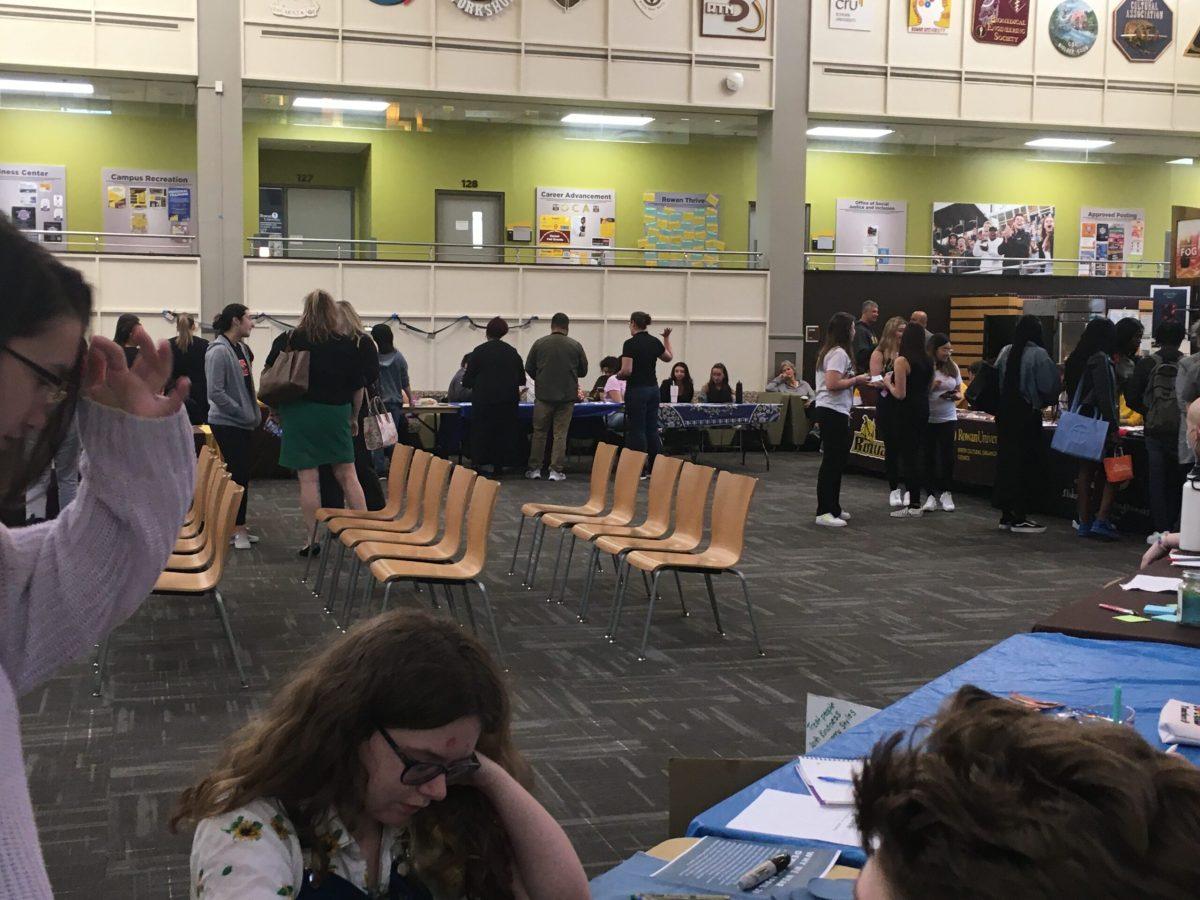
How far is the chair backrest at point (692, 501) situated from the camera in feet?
19.8

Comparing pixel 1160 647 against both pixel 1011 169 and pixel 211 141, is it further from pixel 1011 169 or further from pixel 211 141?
pixel 1011 169

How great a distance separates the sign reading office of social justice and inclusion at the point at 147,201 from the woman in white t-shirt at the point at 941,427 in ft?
34.5

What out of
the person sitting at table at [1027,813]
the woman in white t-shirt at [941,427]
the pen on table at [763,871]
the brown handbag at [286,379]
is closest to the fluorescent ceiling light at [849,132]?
the woman in white t-shirt at [941,427]

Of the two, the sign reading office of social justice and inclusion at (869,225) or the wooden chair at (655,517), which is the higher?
the sign reading office of social justice and inclusion at (869,225)

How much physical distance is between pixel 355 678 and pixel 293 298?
43.6 feet

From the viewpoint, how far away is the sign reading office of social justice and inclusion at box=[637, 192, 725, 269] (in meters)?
19.2

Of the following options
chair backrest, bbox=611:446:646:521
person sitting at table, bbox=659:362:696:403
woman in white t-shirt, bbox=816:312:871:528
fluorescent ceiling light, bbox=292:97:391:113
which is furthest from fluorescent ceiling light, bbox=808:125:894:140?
chair backrest, bbox=611:446:646:521

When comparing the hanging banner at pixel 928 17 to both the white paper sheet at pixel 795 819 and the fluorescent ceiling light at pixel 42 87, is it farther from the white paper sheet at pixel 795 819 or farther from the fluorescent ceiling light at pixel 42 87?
the white paper sheet at pixel 795 819

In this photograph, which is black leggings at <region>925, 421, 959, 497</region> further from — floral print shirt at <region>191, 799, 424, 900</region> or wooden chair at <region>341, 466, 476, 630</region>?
floral print shirt at <region>191, 799, 424, 900</region>

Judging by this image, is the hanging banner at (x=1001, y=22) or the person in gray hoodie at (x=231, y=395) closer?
the person in gray hoodie at (x=231, y=395)

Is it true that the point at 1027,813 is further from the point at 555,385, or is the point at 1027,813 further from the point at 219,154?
the point at 219,154

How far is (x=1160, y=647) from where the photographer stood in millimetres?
3275

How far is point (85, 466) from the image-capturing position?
1190 mm

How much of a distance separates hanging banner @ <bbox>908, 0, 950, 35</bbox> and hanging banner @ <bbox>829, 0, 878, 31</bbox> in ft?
1.87
